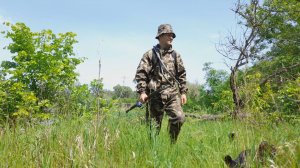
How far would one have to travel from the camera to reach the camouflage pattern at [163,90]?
201 inches

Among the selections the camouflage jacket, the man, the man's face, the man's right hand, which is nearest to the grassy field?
the man's right hand

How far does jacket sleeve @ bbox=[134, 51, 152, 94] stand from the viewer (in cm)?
516

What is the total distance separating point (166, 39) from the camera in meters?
5.34

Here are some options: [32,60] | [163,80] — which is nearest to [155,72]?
[163,80]

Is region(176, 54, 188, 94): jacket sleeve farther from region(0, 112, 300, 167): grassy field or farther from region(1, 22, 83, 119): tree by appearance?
region(1, 22, 83, 119): tree

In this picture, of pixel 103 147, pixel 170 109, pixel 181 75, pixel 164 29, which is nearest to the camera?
pixel 103 147

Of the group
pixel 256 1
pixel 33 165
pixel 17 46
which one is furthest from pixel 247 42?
pixel 33 165

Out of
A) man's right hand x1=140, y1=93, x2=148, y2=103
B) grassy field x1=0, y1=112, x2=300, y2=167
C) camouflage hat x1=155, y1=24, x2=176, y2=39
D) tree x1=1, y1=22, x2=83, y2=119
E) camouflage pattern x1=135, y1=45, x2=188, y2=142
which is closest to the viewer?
grassy field x1=0, y1=112, x2=300, y2=167

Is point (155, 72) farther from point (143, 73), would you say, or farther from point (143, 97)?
point (143, 97)

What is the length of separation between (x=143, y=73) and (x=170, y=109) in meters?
0.70

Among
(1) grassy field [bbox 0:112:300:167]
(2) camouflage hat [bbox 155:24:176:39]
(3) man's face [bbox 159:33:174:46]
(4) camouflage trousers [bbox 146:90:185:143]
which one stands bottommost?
(1) grassy field [bbox 0:112:300:167]

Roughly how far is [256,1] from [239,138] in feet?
41.6

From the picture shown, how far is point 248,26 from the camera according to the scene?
13359 millimetres

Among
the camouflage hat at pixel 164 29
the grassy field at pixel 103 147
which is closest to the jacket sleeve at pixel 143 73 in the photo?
the camouflage hat at pixel 164 29
